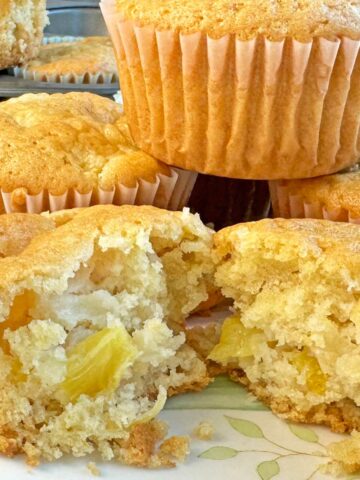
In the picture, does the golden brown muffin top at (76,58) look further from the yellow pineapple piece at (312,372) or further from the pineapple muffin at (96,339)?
the yellow pineapple piece at (312,372)

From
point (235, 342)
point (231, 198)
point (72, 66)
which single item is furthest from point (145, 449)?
point (72, 66)

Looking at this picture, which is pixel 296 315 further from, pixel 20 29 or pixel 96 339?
pixel 20 29

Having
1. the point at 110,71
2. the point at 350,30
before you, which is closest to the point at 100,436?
the point at 350,30

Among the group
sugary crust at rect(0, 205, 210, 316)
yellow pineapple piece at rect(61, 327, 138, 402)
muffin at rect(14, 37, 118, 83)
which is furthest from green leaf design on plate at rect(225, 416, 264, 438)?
muffin at rect(14, 37, 118, 83)

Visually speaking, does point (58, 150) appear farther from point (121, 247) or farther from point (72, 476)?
point (72, 476)

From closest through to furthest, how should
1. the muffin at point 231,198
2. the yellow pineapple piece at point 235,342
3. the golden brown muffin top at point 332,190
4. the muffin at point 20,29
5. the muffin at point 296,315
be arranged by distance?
the muffin at point 296,315, the yellow pineapple piece at point 235,342, the golden brown muffin top at point 332,190, the muffin at point 231,198, the muffin at point 20,29

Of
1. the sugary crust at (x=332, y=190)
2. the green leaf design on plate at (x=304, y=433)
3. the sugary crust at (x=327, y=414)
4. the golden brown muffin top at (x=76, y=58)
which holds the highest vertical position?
the golden brown muffin top at (x=76, y=58)

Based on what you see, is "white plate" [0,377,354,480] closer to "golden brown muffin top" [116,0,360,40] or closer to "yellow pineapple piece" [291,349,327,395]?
"yellow pineapple piece" [291,349,327,395]

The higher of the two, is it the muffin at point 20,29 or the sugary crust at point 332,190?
the muffin at point 20,29

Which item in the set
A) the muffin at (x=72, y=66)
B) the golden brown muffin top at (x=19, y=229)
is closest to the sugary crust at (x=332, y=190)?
the golden brown muffin top at (x=19, y=229)
